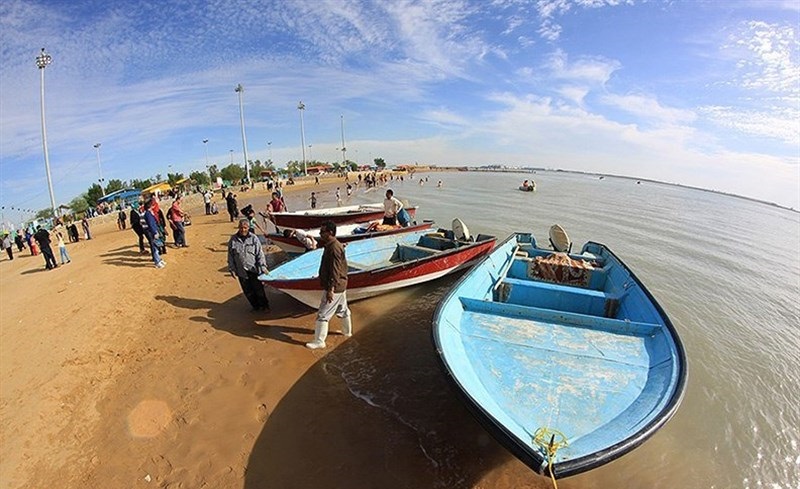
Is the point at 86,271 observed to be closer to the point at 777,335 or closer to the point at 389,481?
the point at 389,481

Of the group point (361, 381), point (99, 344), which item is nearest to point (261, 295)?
point (99, 344)

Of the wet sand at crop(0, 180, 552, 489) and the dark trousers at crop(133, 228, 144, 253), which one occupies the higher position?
the dark trousers at crop(133, 228, 144, 253)

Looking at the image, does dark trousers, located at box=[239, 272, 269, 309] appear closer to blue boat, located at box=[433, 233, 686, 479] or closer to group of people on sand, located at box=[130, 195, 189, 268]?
blue boat, located at box=[433, 233, 686, 479]

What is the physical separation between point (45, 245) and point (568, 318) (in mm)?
16172

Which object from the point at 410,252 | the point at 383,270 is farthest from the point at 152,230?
the point at 410,252

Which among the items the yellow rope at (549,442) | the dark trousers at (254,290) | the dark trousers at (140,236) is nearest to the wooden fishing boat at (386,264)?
the dark trousers at (254,290)

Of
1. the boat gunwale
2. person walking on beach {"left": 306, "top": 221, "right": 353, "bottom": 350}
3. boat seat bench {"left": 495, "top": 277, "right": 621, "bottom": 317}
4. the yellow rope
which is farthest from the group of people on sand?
the yellow rope

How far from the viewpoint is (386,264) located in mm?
9906

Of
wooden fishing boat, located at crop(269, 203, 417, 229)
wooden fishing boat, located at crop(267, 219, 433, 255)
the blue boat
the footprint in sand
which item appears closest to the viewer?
the blue boat

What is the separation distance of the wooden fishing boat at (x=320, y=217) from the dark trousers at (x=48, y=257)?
7.32 m

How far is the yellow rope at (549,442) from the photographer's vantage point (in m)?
2.67

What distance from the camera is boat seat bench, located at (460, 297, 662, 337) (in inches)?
186

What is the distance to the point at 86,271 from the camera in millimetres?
10680

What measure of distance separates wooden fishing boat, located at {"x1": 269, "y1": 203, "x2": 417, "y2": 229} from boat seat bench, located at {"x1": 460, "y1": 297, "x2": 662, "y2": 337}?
932cm
